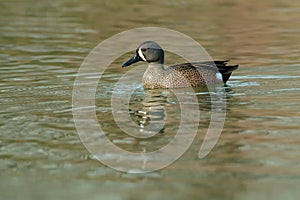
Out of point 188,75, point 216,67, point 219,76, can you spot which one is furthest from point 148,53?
point 219,76

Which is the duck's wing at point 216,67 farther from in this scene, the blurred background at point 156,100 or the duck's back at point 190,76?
the blurred background at point 156,100

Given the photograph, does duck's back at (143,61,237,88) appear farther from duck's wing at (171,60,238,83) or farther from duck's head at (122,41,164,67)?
duck's head at (122,41,164,67)

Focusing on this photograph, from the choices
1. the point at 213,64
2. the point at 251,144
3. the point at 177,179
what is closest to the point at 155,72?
the point at 213,64

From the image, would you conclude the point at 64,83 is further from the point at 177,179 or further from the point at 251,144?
the point at 177,179

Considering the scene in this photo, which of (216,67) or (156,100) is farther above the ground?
(216,67)

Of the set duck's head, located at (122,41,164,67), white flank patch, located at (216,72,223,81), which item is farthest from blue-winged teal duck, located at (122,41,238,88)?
duck's head, located at (122,41,164,67)

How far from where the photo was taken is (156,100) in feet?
33.4

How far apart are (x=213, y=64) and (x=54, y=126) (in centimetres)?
363

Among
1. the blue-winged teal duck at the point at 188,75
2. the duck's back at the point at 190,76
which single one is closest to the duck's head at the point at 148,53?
the blue-winged teal duck at the point at 188,75

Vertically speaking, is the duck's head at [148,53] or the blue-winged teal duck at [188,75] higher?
the duck's head at [148,53]

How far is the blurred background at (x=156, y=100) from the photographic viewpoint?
626cm

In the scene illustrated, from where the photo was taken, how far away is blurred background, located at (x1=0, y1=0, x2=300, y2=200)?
626 centimetres

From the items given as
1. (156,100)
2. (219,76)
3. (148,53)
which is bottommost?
(156,100)

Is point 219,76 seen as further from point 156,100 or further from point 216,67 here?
point 156,100
